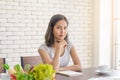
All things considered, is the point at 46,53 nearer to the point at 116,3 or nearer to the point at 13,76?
the point at 13,76

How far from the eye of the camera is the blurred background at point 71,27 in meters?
3.21

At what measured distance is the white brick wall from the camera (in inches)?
125

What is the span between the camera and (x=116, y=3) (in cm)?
397

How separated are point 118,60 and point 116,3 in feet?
3.19

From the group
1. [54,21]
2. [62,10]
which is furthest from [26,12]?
[54,21]

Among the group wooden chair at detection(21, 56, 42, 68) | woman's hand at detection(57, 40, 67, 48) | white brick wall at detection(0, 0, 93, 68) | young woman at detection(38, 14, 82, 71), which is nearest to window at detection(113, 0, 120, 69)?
white brick wall at detection(0, 0, 93, 68)

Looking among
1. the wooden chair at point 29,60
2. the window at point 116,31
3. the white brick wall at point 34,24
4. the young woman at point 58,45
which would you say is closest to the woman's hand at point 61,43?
the young woman at point 58,45

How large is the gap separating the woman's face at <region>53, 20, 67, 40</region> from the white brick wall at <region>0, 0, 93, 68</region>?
918 mm

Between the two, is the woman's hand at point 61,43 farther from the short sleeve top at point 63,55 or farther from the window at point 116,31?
the window at point 116,31

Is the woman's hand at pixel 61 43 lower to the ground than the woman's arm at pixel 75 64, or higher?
higher

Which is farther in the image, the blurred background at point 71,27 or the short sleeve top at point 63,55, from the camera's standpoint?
the blurred background at point 71,27

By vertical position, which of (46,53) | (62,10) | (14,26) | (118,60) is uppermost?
(62,10)

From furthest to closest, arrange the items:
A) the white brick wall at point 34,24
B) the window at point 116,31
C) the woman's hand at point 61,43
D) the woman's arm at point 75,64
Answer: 1. the window at point 116,31
2. the white brick wall at point 34,24
3. the woman's hand at point 61,43
4. the woman's arm at point 75,64

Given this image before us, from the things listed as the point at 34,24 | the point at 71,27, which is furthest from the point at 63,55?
the point at 71,27
